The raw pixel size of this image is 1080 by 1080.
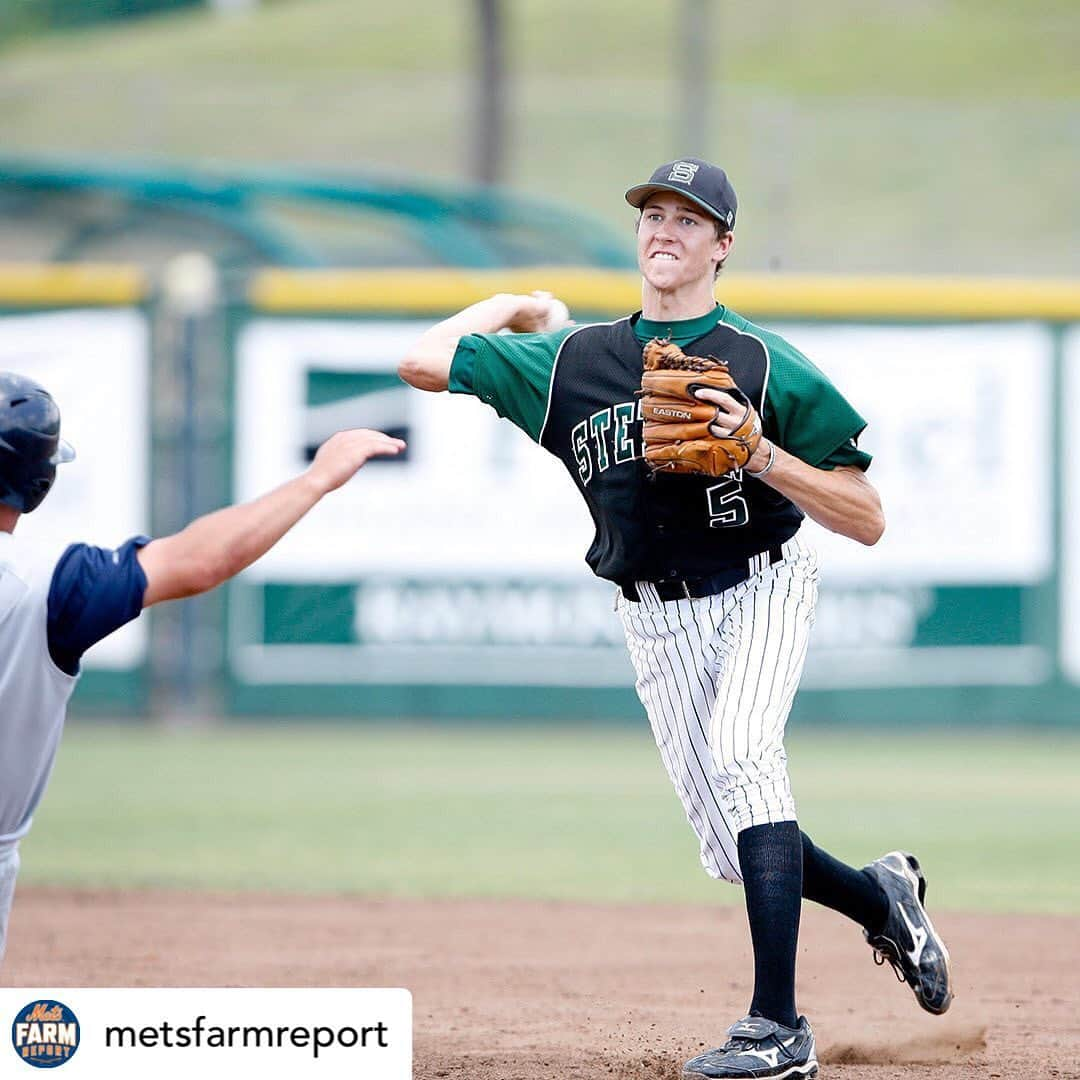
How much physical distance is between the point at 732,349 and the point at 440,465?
7029 mm

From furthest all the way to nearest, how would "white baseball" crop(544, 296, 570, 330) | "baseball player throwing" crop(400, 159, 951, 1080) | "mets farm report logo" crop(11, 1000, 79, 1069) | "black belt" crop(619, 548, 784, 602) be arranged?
"white baseball" crop(544, 296, 570, 330) < "black belt" crop(619, 548, 784, 602) < "baseball player throwing" crop(400, 159, 951, 1080) < "mets farm report logo" crop(11, 1000, 79, 1069)

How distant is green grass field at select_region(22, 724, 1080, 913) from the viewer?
6.63 m

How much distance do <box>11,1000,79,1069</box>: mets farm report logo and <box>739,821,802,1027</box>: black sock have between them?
1.30 m

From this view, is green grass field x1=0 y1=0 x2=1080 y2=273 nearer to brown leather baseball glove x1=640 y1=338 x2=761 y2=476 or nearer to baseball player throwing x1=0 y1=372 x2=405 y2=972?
brown leather baseball glove x1=640 y1=338 x2=761 y2=476

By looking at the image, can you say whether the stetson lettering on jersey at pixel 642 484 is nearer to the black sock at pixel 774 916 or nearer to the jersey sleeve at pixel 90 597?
the black sock at pixel 774 916

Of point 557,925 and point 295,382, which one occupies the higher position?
point 295,382

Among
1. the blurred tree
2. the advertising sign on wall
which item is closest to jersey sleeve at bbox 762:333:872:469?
the advertising sign on wall

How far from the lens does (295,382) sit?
10.9m

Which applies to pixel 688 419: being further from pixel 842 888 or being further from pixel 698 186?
pixel 842 888

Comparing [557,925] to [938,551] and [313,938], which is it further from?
[938,551]

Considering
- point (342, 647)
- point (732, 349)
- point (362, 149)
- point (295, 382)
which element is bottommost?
point (342, 647)

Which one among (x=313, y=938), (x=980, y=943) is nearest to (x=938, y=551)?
(x=980, y=943)

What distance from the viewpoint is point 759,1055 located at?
139 inches

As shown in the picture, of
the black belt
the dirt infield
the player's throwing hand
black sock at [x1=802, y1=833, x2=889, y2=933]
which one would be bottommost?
the dirt infield
